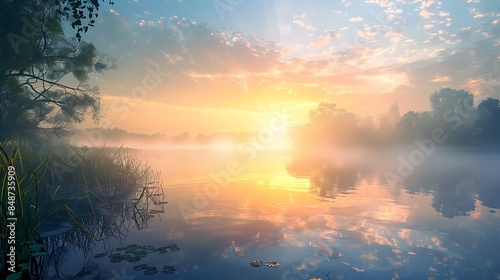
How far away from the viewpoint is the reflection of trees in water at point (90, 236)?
23.5 ft

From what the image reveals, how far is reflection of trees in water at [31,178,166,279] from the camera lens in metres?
7.18

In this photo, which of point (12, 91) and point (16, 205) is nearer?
point (16, 205)

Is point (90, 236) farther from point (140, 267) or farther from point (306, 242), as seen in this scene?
point (306, 242)

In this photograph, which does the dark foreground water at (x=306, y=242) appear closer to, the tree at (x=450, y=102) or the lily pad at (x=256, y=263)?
the lily pad at (x=256, y=263)

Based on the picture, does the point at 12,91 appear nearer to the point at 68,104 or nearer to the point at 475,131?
the point at 68,104

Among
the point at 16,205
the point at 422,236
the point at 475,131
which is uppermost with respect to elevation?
Result: the point at 475,131

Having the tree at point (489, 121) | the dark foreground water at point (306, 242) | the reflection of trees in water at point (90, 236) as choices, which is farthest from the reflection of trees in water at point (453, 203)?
the tree at point (489, 121)

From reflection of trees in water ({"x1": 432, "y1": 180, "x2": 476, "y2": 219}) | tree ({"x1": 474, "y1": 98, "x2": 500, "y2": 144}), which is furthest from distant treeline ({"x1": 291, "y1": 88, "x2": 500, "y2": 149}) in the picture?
reflection of trees in water ({"x1": 432, "y1": 180, "x2": 476, "y2": 219})

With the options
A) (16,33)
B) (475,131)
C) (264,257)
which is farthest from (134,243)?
(475,131)

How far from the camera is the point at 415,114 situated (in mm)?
98938

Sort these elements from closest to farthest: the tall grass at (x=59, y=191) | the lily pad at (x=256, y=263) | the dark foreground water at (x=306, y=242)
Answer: the tall grass at (x=59, y=191)
the dark foreground water at (x=306, y=242)
the lily pad at (x=256, y=263)

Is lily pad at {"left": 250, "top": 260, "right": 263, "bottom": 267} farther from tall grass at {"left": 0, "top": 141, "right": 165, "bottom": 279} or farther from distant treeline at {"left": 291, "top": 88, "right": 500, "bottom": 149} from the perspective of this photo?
distant treeline at {"left": 291, "top": 88, "right": 500, "bottom": 149}

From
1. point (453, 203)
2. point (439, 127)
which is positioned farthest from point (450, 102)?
point (453, 203)

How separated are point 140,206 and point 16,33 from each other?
23980 mm
